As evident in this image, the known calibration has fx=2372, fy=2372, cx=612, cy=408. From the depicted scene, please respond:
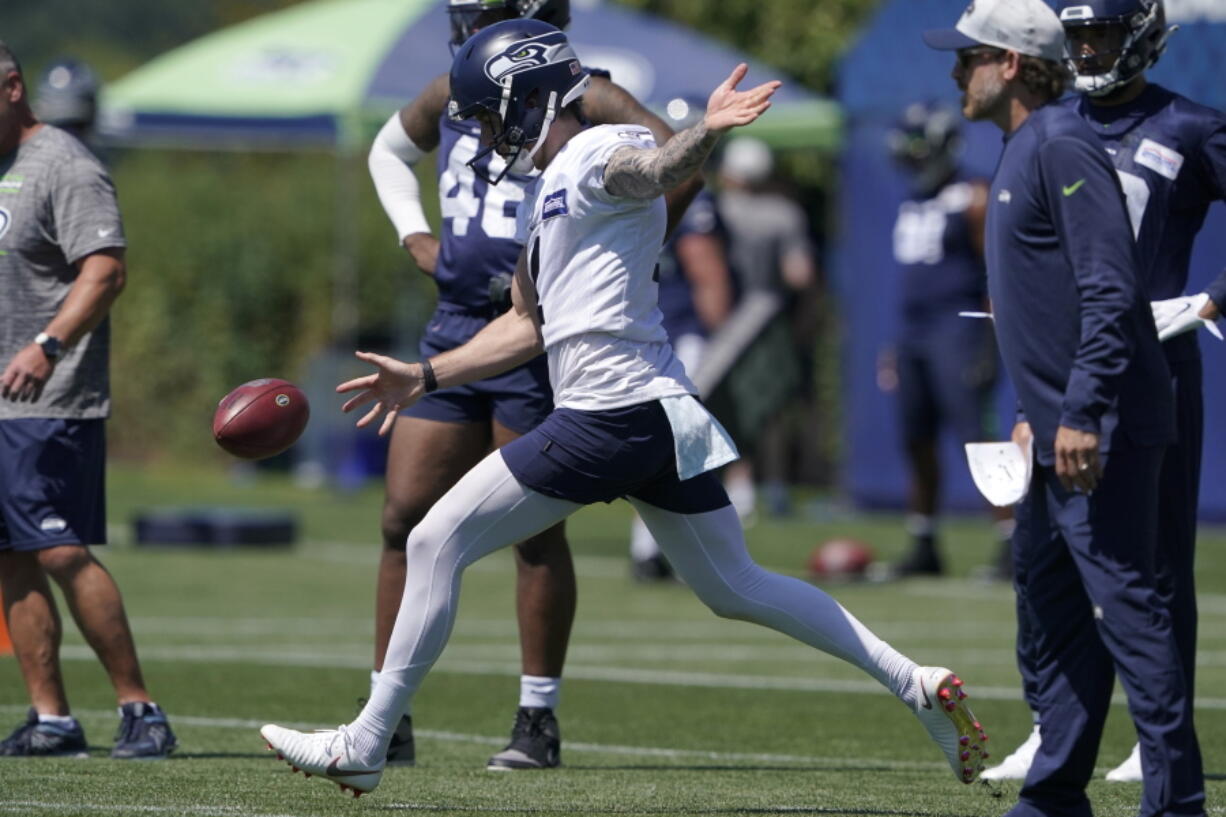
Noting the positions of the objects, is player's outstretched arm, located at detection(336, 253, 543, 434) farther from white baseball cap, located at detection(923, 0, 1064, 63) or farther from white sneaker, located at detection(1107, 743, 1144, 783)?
white sneaker, located at detection(1107, 743, 1144, 783)

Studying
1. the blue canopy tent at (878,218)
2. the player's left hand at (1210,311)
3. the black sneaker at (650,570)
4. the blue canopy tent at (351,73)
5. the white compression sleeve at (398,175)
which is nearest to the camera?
the player's left hand at (1210,311)

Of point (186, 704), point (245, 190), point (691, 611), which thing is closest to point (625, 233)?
point (186, 704)

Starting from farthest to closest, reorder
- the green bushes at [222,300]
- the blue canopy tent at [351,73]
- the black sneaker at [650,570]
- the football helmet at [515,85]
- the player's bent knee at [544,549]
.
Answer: the green bushes at [222,300]
the blue canopy tent at [351,73]
the black sneaker at [650,570]
the player's bent knee at [544,549]
the football helmet at [515,85]

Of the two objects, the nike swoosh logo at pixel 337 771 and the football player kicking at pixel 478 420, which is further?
the football player kicking at pixel 478 420

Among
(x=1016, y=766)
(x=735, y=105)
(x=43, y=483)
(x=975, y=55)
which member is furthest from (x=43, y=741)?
(x=975, y=55)

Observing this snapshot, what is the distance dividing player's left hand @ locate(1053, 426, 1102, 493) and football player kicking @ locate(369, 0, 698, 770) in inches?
94.6

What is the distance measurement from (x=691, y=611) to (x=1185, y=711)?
24.3 ft

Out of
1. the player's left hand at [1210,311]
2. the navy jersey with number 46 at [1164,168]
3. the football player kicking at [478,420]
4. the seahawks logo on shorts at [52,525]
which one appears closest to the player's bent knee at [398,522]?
the football player kicking at [478,420]

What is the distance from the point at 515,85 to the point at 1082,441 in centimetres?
187

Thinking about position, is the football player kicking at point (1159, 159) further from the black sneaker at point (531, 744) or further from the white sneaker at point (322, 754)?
the white sneaker at point (322, 754)

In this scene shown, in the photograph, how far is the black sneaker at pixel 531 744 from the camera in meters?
7.52

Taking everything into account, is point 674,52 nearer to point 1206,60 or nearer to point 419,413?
point 1206,60

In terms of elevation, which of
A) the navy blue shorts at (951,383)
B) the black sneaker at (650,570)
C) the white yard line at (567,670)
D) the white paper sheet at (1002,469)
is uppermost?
the white paper sheet at (1002,469)

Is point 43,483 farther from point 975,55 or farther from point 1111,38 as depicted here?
point 1111,38
